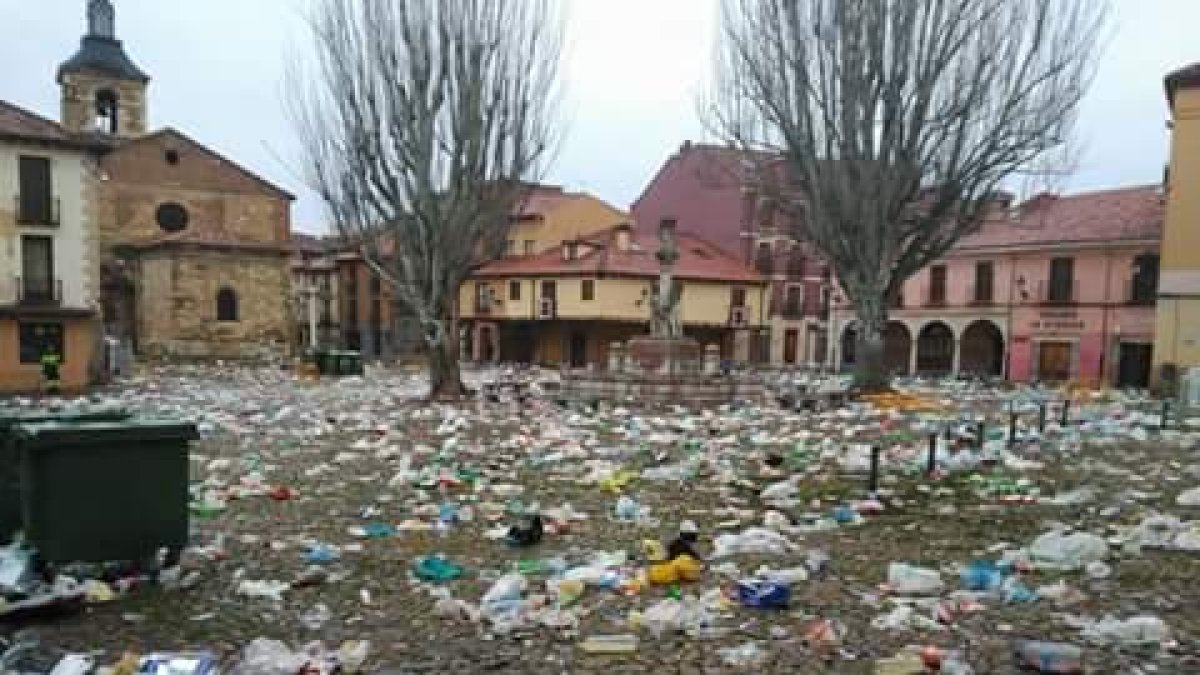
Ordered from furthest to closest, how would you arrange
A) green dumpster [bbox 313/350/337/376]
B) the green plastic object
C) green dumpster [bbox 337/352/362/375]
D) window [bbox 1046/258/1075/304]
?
window [bbox 1046/258/1075/304] → green dumpster [bbox 337/352/362/375] → green dumpster [bbox 313/350/337/376] → the green plastic object

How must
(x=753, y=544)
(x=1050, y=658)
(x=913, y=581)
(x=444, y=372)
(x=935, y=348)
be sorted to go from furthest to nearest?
(x=935, y=348) → (x=444, y=372) → (x=753, y=544) → (x=913, y=581) → (x=1050, y=658)

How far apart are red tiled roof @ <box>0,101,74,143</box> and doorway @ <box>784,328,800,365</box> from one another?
2900 cm

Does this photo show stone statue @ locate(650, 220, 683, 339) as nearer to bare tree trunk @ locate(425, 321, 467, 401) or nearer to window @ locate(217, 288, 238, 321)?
bare tree trunk @ locate(425, 321, 467, 401)

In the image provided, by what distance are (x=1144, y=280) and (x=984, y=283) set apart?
17.7 feet

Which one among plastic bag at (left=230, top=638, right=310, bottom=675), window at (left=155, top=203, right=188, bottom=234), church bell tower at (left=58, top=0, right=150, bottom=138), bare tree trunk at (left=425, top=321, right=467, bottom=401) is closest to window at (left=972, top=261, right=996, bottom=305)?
bare tree trunk at (left=425, top=321, right=467, bottom=401)

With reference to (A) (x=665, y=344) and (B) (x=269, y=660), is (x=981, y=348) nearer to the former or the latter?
(A) (x=665, y=344)

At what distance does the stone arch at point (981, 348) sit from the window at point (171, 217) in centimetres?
3088

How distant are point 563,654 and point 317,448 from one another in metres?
6.70

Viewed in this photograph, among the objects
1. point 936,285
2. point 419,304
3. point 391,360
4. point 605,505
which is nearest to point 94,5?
point 391,360

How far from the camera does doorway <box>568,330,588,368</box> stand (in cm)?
3409

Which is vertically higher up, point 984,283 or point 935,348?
point 984,283

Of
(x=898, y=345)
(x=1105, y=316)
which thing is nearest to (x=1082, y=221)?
(x=1105, y=316)

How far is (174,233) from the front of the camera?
31766mm

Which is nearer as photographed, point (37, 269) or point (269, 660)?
point (269, 660)
